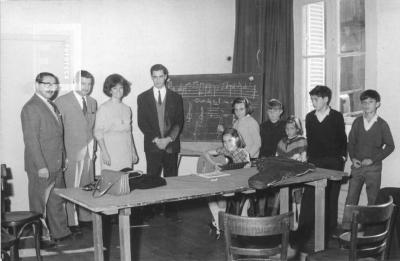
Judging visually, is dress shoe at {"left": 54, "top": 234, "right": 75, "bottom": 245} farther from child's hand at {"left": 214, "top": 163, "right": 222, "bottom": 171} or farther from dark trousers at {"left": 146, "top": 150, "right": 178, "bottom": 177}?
child's hand at {"left": 214, "top": 163, "right": 222, "bottom": 171}

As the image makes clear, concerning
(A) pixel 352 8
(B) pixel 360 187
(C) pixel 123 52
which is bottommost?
(B) pixel 360 187

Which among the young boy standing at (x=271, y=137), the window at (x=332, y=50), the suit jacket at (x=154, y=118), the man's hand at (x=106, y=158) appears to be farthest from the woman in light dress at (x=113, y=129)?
the window at (x=332, y=50)

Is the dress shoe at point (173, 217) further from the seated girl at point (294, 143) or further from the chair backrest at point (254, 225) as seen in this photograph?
the chair backrest at point (254, 225)

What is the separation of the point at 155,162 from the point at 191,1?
2156 mm

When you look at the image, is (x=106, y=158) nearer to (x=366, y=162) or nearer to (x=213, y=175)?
(x=213, y=175)

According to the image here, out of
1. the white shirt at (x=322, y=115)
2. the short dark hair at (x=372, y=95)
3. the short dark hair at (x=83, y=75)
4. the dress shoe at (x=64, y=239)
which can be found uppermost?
the short dark hair at (x=83, y=75)

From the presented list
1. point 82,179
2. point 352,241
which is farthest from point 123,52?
point 352,241

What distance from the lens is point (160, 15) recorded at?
19.1ft

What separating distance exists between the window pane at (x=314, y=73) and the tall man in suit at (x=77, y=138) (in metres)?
2.41

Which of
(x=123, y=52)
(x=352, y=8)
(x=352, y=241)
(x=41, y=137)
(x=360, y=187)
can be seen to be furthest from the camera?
(x=123, y=52)

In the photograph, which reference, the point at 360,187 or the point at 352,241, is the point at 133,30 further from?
the point at 352,241

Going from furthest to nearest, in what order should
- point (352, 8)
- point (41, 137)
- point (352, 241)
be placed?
point (352, 8) < point (41, 137) < point (352, 241)

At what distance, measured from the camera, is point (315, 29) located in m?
5.41

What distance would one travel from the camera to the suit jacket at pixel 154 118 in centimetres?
508
